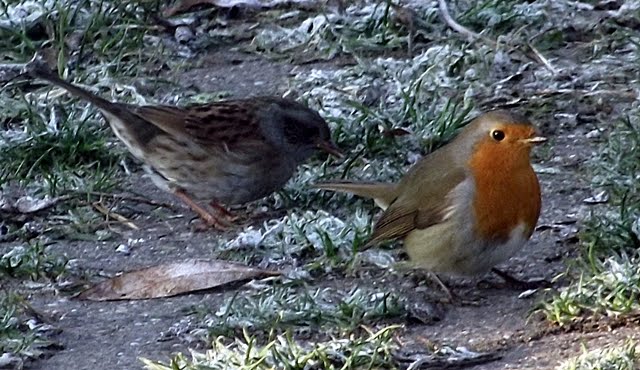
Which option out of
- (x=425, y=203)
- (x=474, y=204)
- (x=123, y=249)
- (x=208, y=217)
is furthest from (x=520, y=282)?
(x=123, y=249)

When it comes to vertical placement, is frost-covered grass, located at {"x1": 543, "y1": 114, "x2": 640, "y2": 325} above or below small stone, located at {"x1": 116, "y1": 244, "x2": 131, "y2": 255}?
above

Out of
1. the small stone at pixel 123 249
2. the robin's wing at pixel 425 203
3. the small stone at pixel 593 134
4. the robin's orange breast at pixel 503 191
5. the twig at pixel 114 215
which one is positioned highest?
the robin's orange breast at pixel 503 191

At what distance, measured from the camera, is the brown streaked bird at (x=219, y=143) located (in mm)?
8211

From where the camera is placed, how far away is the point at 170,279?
22.8ft

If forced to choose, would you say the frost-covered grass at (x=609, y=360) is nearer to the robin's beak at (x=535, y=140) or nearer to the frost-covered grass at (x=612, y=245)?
the frost-covered grass at (x=612, y=245)

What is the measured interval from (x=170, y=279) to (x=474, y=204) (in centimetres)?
128

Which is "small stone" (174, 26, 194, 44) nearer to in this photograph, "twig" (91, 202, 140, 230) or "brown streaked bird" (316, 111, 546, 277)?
"twig" (91, 202, 140, 230)

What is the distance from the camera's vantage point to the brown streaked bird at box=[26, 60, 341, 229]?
8211 mm

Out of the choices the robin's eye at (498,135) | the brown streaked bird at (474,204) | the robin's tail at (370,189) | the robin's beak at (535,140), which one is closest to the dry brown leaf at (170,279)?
the brown streaked bird at (474,204)

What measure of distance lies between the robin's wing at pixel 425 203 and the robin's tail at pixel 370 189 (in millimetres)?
262

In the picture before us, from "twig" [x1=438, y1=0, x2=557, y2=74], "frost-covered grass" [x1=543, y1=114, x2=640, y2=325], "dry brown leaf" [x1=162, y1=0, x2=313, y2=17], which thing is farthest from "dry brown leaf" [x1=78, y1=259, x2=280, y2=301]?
"dry brown leaf" [x1=162, y1=0, x2=313, y2=17]

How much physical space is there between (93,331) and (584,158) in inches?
111

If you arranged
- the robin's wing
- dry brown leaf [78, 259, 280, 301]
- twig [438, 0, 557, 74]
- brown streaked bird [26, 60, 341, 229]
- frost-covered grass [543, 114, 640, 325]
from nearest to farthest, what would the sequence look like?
1. frost-covered grass [543, 114, 640, 325]
2. dry brown leaf [78, 259, 280, 301]
3. the robin's wing
4. brown streaked bird [26, 60, 341, 229]
5. twig [438, 0, 557, 74]

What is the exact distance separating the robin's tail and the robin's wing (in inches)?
10.3
